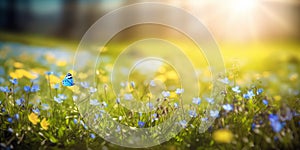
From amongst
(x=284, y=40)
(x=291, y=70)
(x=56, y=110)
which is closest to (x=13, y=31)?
(x=284, y=40)

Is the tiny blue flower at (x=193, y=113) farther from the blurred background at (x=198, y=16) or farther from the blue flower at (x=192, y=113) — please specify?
the blurred background at (x=198, y=16)

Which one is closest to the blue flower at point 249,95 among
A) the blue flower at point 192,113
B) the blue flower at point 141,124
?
the blue flower at point 192,113

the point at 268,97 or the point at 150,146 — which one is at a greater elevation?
the point at 268,97

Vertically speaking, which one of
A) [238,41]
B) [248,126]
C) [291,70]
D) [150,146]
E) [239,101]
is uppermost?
[238,41]

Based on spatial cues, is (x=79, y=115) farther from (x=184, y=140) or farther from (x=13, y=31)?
(x=13, y=31)

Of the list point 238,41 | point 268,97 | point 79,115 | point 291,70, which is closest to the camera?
point 79,115

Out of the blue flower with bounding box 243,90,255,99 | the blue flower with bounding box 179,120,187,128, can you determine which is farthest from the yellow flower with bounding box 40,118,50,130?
the blue flower with bounding box 243,90,255,99

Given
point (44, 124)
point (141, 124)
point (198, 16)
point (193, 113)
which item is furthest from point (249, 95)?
point (198, 16)

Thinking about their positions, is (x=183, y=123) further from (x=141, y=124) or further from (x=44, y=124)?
(x=44, y=124)
